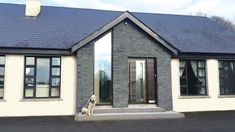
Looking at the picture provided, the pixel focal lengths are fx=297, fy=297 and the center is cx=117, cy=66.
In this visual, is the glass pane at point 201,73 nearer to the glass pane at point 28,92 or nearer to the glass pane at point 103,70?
the glass pane at point 103,70

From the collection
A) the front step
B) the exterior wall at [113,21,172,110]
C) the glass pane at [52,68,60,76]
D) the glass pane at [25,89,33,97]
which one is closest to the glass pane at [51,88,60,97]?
the glass pane at [52,68,60,76]

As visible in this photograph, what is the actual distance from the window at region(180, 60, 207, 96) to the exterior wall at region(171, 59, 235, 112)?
313 millimetres

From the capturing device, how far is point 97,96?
15180 mm

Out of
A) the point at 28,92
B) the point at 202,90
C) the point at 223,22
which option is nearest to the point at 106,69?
the point at 28,92

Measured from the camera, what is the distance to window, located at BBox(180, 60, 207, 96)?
56.7ft

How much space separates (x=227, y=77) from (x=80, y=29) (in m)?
9.39

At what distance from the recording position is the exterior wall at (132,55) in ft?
50.0

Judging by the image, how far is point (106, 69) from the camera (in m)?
15.5

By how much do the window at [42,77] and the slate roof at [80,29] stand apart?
2.69 ft

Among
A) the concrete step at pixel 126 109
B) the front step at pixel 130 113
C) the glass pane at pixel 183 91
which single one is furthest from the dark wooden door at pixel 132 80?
the glass pane at pixel 183 91

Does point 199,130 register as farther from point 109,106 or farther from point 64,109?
point 64,109

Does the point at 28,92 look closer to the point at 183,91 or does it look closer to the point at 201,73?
the point at 183,91

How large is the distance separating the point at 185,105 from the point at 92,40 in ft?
21.3

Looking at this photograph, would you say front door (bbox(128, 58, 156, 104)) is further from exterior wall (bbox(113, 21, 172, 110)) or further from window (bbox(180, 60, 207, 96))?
window (bbox(180, 60, 207, 96))
